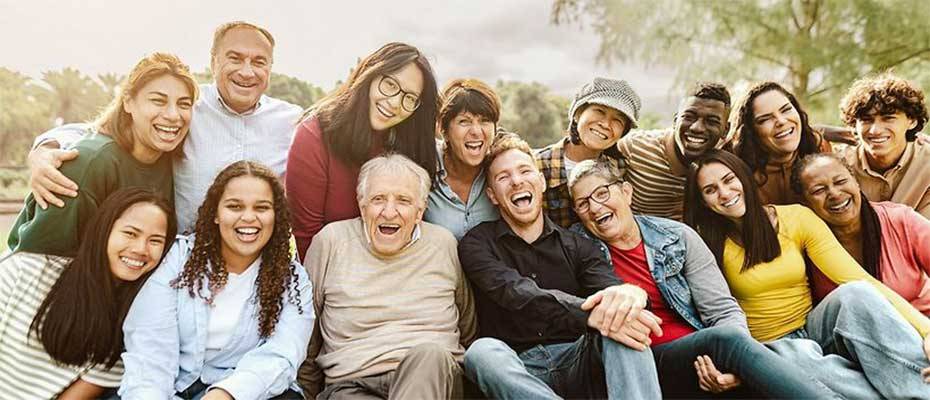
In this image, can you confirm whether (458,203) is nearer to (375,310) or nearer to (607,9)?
(375,310)

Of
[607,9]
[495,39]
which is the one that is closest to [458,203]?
[495,39]

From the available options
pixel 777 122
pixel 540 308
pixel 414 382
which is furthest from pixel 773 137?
pixel 414 382

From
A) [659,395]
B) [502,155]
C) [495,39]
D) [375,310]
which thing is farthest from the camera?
[495,39]

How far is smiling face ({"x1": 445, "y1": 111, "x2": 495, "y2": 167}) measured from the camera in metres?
2.88

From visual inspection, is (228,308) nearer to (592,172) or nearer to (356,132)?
(356,132)

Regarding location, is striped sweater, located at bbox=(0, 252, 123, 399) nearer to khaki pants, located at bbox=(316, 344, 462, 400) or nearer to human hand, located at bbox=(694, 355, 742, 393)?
khaki pants, located at bbox=(316, 344, 462, 400)

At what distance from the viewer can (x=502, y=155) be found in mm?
2777

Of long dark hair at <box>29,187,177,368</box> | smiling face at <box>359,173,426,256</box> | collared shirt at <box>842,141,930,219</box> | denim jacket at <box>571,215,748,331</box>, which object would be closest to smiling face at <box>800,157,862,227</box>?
collared shirt at <box>842,141,930,219</box>

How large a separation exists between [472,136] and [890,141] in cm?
203

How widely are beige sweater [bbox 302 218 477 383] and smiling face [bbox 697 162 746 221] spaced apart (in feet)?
3.72

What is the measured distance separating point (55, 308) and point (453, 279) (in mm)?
1395

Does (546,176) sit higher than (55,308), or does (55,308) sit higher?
(546,176)

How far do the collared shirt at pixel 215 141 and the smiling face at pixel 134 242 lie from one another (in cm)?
20

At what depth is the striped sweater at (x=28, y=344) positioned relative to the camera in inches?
90.8
